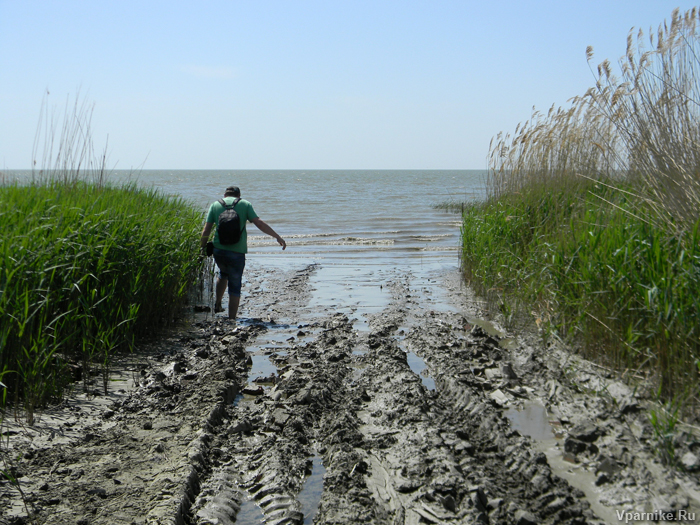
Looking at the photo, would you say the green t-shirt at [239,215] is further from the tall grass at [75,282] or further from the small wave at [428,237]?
the small wave at [428,237]

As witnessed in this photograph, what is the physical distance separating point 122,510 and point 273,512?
0.74 m

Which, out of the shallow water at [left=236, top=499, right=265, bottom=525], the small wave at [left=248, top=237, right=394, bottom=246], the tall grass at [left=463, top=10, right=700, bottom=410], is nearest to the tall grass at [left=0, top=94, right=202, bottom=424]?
the shallow water at [left=236, top=499, right=265, bottom=525]

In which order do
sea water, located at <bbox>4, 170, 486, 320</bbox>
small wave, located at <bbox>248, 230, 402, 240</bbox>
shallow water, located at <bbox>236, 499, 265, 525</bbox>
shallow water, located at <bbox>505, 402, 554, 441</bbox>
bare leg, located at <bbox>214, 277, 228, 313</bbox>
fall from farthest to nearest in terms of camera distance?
small wave, located at <bbox>248, 230, 402, 240</bbox> < sea water, located at <bbox>4, 170, 486, 320</bbox> < bare leg, located at <bbox>214, 277, 228, 313</bbox> < shallow water, located at <bbox>505, 402, 554, 441</bbox> < shallow water, located at <bbox>236, 499, 265, 525</bbox>

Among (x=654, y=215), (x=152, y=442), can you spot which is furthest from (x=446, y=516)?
(x=654, y=215)

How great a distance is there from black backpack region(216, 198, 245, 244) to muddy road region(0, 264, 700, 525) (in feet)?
6.81

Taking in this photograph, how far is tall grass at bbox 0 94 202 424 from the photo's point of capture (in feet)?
13.2

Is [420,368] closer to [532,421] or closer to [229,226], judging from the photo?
[532,421]

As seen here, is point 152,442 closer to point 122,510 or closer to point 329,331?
point 122,510

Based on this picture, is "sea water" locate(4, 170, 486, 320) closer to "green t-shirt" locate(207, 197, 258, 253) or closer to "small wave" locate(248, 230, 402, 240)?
"small wave" locate(248, 230, 402, 240)

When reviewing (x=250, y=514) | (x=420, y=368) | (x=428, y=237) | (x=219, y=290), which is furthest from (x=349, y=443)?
(x=428, y=237)

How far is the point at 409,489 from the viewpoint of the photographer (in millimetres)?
2957

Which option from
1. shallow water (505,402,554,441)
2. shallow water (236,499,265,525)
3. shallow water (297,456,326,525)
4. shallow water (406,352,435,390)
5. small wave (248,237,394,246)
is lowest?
shallow water (236,499,265,525)

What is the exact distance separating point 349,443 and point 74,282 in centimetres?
289

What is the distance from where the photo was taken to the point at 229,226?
7.35 metres
